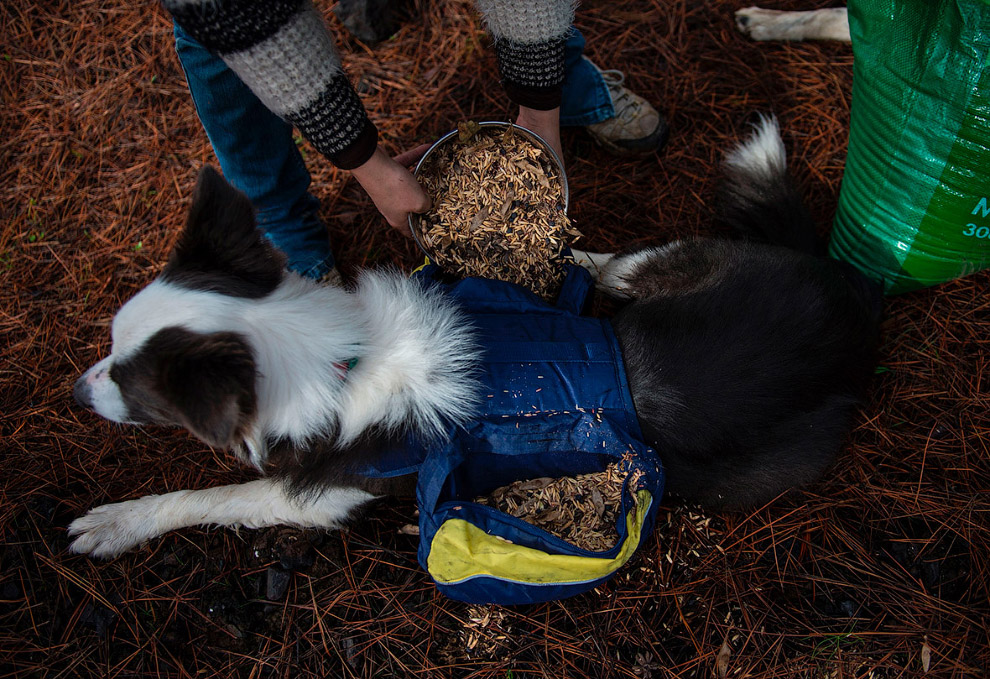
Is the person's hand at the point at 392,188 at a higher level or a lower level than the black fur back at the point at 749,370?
higher

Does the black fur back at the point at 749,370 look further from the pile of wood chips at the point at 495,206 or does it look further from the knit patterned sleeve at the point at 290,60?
the knit patterned sleeve at the point at 290,60

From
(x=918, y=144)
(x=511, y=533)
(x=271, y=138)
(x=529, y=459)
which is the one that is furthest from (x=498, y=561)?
(x=918, y=144)

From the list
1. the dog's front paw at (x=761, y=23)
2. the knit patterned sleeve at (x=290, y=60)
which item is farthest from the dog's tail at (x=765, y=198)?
the knit patterned sleeve at (x=290, y=60)

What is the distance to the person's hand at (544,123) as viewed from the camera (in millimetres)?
2285

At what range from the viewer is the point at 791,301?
6.76ft

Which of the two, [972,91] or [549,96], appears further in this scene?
[549,96]

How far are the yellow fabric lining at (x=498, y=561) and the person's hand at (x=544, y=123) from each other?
4.91 ft

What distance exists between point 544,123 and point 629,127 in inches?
33.4

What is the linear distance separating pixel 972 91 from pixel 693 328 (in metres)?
1.24

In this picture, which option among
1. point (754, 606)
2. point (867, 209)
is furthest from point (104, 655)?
point (867, 209)

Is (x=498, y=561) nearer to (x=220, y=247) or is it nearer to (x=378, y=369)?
(x=378, y=369)

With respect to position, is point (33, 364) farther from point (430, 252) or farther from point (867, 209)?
point (867, 209)

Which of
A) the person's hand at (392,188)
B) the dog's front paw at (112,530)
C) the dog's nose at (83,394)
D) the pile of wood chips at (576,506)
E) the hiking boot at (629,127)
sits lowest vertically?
the dog's front paw at (112,530)

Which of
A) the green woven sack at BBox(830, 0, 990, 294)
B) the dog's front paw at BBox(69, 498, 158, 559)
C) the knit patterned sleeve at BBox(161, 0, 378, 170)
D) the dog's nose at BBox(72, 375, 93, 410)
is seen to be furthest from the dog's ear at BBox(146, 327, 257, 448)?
the green woven sack at BBox(830, 0, 990, 294)
